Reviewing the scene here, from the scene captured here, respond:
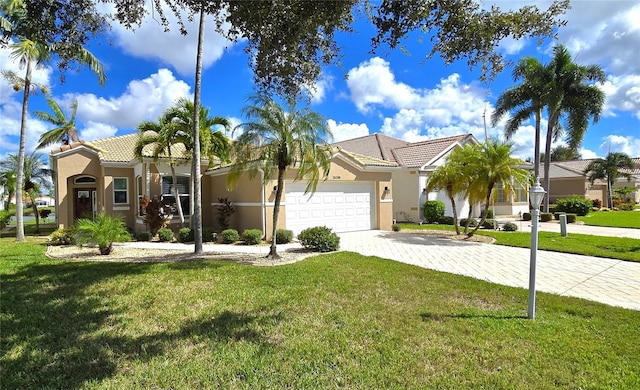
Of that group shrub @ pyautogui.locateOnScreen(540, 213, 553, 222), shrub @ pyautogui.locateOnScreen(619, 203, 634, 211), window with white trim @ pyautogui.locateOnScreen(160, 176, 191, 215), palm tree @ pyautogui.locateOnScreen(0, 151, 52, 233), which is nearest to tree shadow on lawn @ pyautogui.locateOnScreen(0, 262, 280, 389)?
window with white trim @ pyautogui.locateOnScreen(160, 176, 191, 215)

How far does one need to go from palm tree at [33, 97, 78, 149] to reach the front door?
5.67m

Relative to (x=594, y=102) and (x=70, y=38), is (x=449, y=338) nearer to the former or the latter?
(x=70, y=38)

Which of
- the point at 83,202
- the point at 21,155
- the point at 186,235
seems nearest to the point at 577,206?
the point at 186,235

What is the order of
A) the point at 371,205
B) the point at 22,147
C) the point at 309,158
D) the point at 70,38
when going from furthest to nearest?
1. the point at 371,205
2. the point at 22,147
3. the point at 309,158
4. the point at 70,38

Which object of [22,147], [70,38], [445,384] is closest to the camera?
[445,384]

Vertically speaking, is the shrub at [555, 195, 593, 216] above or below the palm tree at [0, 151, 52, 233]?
below

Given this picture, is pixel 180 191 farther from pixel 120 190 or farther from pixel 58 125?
pixel 58 125

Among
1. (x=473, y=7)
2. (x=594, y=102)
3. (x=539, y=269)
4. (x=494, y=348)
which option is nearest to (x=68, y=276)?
(x=494, y=348)

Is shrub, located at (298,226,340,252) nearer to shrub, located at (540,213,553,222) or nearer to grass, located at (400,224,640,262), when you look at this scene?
grass, located at (400,224,640,262)

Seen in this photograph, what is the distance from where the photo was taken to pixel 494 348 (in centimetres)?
454

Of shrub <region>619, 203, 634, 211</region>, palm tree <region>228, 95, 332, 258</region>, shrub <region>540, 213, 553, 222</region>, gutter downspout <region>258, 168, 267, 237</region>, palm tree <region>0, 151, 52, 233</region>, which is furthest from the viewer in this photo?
shrub <region>619, 203, 634, 211</region>

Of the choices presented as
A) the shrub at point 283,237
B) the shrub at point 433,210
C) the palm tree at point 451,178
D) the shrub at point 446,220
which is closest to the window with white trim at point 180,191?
the shrub at point 283,237

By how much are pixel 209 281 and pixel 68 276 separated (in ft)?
12.0

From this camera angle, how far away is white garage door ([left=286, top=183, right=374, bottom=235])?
1589 centimetres
